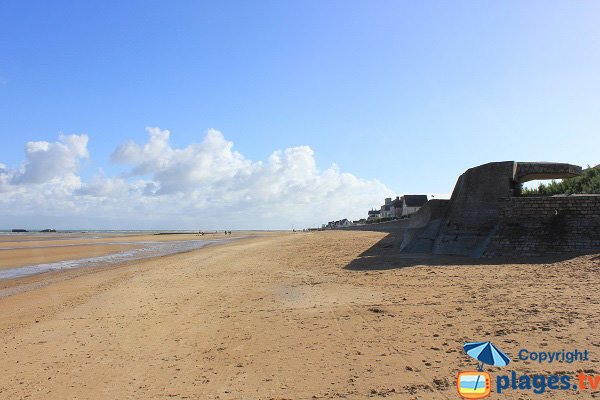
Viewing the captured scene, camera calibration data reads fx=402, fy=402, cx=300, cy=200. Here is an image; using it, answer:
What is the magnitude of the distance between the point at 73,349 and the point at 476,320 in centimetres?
666

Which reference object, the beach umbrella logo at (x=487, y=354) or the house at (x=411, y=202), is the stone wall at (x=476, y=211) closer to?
the beach umbrella logo at (x=487, y=354)

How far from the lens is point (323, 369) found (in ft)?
16.8

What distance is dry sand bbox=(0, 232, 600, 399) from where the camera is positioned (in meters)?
4.83

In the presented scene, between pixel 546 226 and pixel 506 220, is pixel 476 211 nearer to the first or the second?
pixel 506 220

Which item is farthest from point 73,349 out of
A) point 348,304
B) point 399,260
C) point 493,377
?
point 399,260

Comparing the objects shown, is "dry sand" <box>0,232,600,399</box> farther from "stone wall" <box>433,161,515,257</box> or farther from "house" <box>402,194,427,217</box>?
"house" <box>402,194,427,217</box>

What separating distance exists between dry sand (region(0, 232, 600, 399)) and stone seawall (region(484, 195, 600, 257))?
1.46 meters

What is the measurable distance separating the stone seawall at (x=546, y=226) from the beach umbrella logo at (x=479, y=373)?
951 centimetres

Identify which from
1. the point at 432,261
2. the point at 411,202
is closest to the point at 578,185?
the point at 432,261

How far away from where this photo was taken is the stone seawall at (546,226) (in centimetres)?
1280

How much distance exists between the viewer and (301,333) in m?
6.69

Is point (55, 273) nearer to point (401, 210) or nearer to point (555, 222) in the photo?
point (555, 222)

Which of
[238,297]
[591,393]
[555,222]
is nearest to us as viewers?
[591,393]

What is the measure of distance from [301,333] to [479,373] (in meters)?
2.90
